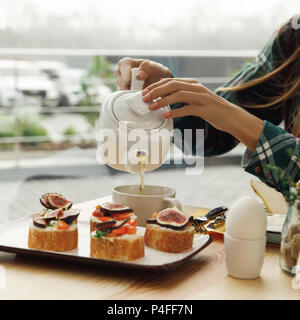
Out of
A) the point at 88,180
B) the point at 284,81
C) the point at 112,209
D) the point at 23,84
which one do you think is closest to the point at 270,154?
the point at 112,209

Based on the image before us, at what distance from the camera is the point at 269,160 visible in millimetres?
1171

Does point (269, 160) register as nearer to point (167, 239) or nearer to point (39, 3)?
point (167, 239)

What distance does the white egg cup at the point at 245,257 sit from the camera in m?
0.90

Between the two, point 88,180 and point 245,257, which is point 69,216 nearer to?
point 245,257

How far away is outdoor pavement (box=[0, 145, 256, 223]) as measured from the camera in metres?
4.29

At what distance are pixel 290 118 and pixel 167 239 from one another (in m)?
0.90

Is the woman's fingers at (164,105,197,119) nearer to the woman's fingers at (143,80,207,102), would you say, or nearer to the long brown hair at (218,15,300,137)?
the woman's fingers at (143,80,207,102)

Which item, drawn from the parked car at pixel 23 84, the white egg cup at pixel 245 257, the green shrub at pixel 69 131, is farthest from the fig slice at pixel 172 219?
the green shrub at pixel 69 131

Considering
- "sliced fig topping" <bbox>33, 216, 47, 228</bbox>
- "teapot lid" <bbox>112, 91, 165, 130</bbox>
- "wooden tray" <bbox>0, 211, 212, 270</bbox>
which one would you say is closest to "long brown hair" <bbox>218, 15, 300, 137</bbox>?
"teapot lid" <bbox>112, 91, 165, 130</bbox>

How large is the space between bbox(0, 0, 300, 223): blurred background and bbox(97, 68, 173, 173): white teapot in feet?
9.63

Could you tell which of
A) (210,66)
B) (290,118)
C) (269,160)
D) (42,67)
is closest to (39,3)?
(42,67)

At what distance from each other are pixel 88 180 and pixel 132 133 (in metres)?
3.98

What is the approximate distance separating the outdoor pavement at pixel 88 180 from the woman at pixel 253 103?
7.98 ft

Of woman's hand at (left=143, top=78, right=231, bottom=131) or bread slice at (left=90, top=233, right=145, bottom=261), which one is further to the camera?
woman's hand at (left=143, top=78, right=231, bottom=131)
